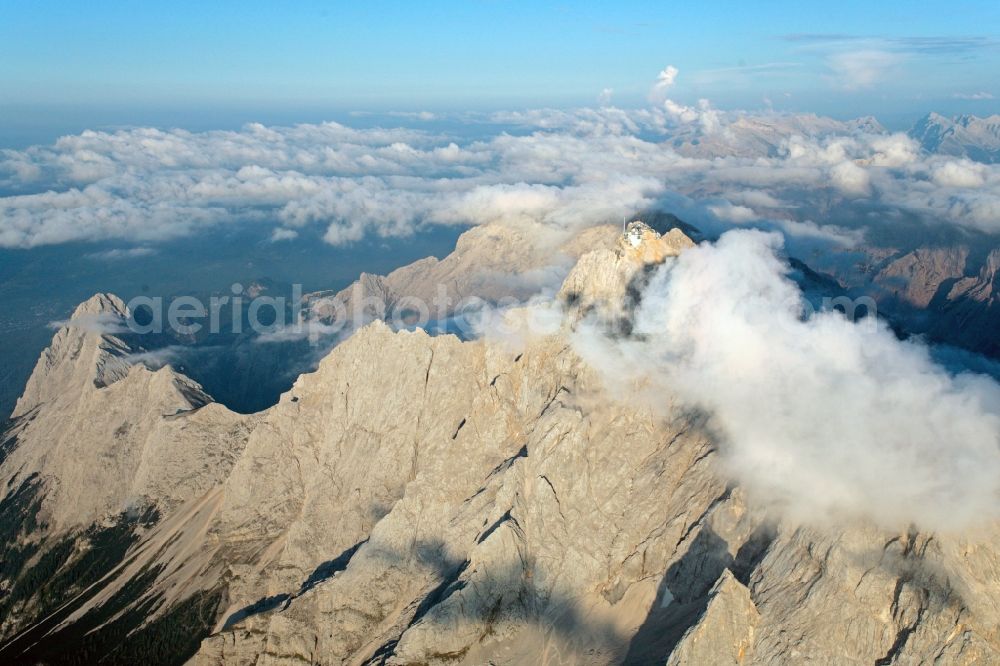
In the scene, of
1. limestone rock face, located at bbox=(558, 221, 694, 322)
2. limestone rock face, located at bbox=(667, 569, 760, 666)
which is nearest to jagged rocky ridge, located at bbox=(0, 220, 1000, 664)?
limestone rock face, located at bbox=(667, 569, 760, 666)

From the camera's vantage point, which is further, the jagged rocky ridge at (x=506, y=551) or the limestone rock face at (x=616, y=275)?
the limestone rock face at (x=616, y=275)

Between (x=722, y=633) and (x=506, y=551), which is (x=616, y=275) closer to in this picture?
(x=506, y=551)

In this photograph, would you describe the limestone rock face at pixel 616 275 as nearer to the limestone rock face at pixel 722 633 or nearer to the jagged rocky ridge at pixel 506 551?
the jagged rocky ridge at pixel 506 551

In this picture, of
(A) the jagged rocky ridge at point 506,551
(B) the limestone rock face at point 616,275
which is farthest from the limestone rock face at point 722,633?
(B) the limestone rock face at point 616,275

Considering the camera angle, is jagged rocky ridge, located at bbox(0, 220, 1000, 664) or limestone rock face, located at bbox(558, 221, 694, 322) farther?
limestone rock face, located at bbox(558, 221, 694, 322)

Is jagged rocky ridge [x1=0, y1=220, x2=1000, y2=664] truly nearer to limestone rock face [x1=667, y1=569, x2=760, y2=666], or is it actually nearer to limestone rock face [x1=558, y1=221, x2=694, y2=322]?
limestone rock face [x1=667, y1=569, x2=760, y2=666]

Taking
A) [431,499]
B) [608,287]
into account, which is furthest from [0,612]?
[608,287]

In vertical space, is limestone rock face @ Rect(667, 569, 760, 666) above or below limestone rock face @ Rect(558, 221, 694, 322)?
below

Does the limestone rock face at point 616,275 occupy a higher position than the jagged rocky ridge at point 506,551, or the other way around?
the limestone rock face at point 616,275
